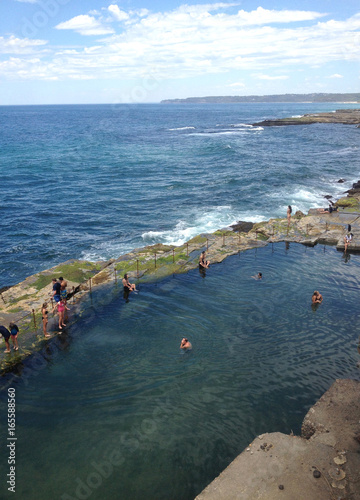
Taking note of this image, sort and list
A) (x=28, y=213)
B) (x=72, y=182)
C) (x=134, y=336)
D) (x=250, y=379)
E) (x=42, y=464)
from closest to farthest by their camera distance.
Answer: (x=42, y=464), (x=250, y=379), (x=134, y=336), (x=28, y=213), (x=72, y=182)

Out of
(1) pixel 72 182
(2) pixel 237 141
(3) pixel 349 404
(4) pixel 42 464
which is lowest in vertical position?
(4) pixel 42 464

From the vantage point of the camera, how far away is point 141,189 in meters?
53.0

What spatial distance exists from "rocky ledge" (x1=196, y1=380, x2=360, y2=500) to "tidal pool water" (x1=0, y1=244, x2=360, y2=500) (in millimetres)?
1436

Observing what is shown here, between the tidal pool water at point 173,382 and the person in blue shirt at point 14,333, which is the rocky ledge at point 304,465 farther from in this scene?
the person in blue shirt at point 14,333

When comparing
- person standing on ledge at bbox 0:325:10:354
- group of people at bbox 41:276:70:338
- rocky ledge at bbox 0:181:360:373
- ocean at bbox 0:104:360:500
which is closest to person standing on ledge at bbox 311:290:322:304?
ocean at bbox 0:104:360:500

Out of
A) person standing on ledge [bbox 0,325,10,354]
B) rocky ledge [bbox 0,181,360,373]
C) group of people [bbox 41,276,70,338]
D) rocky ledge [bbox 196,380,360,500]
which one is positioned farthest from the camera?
rocky ledge [bbox 0,181,360,373]

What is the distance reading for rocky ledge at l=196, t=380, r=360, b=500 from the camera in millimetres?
9758

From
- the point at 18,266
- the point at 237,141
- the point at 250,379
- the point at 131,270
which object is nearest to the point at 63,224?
the point at 18,266

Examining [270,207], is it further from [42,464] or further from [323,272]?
[42,464]

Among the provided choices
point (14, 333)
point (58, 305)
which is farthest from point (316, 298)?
point (14, 333)

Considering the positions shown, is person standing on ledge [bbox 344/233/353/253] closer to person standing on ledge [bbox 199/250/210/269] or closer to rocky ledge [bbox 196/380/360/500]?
person standing on ledge [bbox 199/250/210/269]

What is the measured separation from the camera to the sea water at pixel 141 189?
34.9 metres

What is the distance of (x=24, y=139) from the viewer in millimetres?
104312

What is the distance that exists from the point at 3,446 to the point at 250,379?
9893mm
